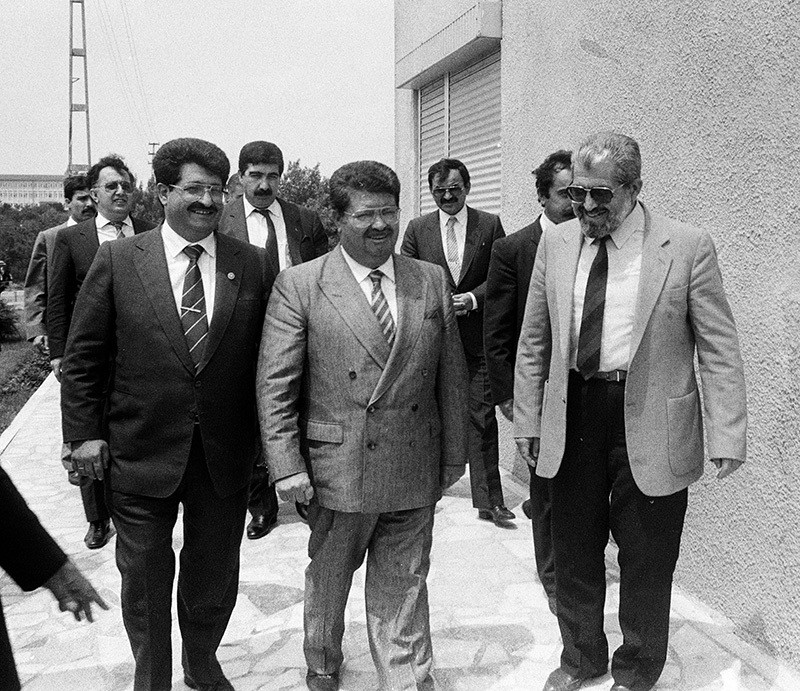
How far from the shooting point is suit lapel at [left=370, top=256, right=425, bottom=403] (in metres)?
3.50

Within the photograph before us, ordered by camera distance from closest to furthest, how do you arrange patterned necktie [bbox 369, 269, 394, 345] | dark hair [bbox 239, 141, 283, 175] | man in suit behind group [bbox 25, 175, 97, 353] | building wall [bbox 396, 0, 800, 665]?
patterned necktie [bbox 369, 269, 394, 345] → building wall [bbox 396, 0, 800, 665] → dark hair [bbox 239, 141, 283, 175] → man in suit behind group [bbox 25, 175, 97, 353]

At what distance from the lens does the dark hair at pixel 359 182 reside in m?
3.49

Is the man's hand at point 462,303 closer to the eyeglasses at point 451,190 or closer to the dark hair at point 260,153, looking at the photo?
the eyeglasses at point 451,190

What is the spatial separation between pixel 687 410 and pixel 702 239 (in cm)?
66

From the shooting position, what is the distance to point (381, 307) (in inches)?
141

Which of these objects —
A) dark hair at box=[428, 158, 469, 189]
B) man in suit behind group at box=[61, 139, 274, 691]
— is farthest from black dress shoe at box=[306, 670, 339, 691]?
dark hair at box=[428, 158, 469, 189]

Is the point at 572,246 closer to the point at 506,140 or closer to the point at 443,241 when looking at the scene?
the point at 443,241

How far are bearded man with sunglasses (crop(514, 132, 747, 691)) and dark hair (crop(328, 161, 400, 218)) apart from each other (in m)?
0.70

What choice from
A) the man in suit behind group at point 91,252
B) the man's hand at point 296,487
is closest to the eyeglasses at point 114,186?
the man in suit behind group at point 91,252

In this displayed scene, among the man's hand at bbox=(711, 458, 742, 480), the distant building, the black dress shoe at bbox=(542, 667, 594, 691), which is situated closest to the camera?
the man's hand at bbox=(711, 458, 742, 480)

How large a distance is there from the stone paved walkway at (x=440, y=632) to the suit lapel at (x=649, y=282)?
1.52 m

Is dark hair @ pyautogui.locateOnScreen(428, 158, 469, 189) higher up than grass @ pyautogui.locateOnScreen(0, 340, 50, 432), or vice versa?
dark hair @ pyautogui.locateOnScreen(428, 158, 469, 189)

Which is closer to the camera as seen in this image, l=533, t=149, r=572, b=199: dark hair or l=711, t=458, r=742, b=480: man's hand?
l=711, t=458, r=742, b=480: man's hand

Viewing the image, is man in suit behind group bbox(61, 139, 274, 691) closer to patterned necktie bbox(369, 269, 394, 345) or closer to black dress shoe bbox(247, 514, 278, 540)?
patterned necktie bbox(369, 269, 394, 345)
